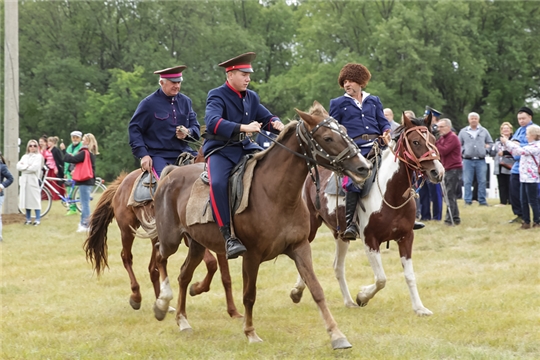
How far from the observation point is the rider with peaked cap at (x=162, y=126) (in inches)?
379

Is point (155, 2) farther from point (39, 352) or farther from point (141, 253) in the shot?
point (39, 352)

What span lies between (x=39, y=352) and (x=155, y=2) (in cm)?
4354

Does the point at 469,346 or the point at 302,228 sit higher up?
the point at 302,228

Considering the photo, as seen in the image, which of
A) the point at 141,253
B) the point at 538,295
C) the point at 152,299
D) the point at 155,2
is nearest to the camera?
the point at 538,295

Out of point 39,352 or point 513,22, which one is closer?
point 39,352

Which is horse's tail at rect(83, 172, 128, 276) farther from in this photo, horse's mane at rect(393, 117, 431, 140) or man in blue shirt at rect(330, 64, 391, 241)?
horse's mane at rect(393, 117, 431, 140)

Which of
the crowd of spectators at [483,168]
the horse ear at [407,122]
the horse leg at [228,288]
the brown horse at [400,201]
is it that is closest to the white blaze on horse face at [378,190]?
the brown horse at [400,201]

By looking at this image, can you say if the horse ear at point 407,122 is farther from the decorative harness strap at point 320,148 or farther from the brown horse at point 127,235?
the brown horse at point 127,235

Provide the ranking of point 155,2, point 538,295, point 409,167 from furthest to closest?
point 155,2
point 538,295
point 409,167

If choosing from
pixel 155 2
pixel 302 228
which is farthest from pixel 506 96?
pixel 302 228

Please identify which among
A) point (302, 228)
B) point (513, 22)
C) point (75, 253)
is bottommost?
point (75, 253)

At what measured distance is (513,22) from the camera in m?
44.3

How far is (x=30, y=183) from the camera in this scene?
20172mm

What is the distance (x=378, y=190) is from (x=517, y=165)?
8069 millimetres
